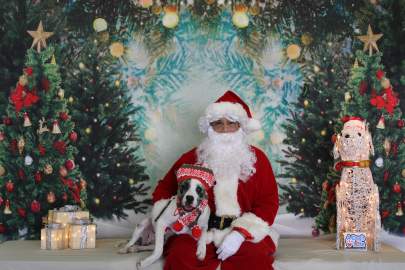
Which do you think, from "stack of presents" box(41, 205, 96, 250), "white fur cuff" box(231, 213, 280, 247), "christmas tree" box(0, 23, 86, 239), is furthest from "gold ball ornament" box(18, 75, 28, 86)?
"white fur cuff" box(231, 213, 280, 247)

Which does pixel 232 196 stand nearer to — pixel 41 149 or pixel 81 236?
pixel 81 236

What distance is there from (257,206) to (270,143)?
0.66m

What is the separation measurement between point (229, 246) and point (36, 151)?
5.15 feet

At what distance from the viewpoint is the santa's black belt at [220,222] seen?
3154 millimetres

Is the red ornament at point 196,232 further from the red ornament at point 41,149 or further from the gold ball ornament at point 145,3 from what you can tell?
the gold ball ornament at point 145,3

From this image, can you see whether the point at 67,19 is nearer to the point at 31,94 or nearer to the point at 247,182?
the point at 31,94

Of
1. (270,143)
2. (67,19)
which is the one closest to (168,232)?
(270,143)

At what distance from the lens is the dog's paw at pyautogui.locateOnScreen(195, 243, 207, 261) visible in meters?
2.89

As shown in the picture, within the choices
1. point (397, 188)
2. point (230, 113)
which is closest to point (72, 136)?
point (230, 113)

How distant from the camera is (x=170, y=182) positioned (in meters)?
3.43

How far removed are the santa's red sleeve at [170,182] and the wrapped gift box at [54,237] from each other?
0.59 meters

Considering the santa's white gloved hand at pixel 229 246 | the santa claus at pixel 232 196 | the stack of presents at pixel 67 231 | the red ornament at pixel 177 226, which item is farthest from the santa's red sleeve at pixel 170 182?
the santa's white gloved hand at pixel 229 246

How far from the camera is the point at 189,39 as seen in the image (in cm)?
380

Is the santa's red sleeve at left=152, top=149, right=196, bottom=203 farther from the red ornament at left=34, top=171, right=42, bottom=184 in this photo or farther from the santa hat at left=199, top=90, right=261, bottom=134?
the red ornament at left=34, top=171, right=42, bottom=184
